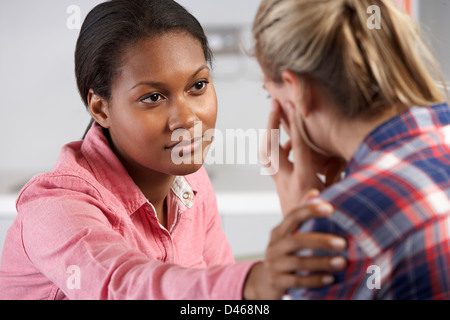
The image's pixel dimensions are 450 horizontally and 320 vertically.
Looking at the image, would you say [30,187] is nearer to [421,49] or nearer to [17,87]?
[421,49]

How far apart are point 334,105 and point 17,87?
3.52 ft

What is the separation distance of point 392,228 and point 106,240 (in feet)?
1.04

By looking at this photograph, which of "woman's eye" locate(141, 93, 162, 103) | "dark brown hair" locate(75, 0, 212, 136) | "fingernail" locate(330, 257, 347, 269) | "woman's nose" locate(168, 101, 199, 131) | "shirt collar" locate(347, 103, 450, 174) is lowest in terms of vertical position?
"fingernail" locate(330, 257, 347, 269)

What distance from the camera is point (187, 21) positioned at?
878 millimetres

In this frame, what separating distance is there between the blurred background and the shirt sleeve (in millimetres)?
632

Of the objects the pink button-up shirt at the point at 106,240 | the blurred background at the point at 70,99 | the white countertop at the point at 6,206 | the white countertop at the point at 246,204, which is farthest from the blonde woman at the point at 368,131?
the white countertop at the point at 6,206

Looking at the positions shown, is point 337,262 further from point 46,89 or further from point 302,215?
Answer: point 46,89

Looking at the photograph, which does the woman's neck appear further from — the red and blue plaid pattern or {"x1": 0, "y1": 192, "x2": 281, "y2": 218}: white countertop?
{"x1": 0, "y1": 192, "x2": 281, "y2": 218}: white countertop

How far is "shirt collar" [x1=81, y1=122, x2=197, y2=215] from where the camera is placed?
869mm

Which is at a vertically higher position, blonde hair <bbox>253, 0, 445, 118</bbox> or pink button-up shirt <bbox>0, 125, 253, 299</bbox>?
blonde hair <bbox>253, 0, 445, 118</bbox>

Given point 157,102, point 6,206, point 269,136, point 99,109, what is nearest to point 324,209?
point 269,136

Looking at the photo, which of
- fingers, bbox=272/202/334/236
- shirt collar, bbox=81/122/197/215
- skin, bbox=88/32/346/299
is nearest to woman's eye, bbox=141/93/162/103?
skin, bbox=88/32/346/299

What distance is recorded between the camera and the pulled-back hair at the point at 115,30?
2.72ft

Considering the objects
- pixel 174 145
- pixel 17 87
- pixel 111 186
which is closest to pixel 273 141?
pixel 174 145
